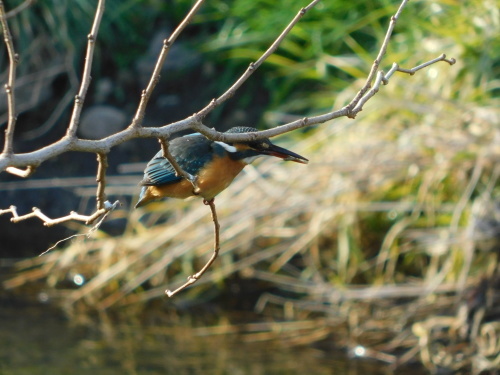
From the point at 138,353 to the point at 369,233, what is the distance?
4.60 feet

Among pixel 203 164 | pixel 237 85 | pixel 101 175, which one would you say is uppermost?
pixel 203 164

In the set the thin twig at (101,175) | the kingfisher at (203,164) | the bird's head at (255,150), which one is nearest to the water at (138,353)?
the kingfisher at (203,164)

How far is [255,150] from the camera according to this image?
233 cm

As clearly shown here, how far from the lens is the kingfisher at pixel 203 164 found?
231 centimetres

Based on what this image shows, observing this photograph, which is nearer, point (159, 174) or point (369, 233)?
point (159, 174)

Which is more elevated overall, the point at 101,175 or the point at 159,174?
the point at 159,174

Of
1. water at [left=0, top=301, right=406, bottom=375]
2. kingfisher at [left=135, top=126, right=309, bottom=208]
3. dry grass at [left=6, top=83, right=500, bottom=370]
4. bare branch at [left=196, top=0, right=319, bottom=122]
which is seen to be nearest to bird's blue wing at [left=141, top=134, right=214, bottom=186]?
kingfisher at [left=135, top=126, right=309, bottom=208]

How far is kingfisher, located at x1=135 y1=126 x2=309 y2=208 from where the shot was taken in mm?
2312

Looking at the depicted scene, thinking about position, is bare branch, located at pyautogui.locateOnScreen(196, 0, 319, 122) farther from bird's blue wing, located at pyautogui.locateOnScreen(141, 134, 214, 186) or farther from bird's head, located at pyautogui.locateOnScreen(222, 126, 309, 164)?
bird's blue wing, located at pyautogui.locateOnScreen(141, 134, 214, 186)

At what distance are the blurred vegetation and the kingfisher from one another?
1.89m

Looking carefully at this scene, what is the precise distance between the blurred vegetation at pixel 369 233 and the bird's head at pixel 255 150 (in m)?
1.88

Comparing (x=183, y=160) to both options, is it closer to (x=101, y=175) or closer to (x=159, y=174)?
(x=159, y=174)

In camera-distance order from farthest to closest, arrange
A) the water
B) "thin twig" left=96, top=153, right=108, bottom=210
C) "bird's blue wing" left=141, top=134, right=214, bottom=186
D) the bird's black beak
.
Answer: the water, "bird's blue wing" left=141, top=134, right=214, bottom=186, the bird's black beak, "thin twig" left=96, top=153, right=108, bottom=210

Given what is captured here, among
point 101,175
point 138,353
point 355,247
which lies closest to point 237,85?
point 101,175
